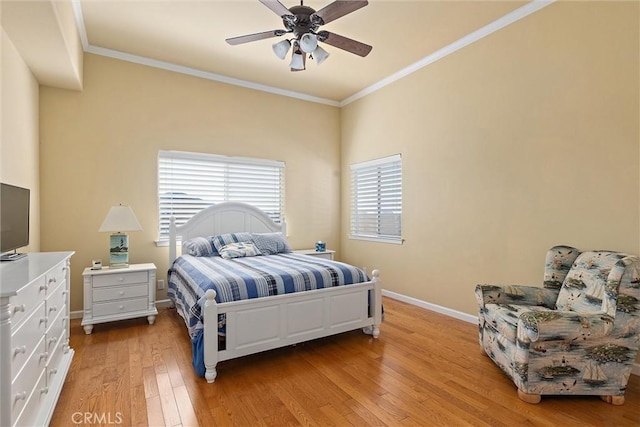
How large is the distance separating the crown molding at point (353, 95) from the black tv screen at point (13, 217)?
1.85 meters

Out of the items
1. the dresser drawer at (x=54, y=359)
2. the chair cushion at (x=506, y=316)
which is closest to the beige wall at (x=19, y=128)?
the dresser drawer at (x=54, y=359)

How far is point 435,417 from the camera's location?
2.01 metres

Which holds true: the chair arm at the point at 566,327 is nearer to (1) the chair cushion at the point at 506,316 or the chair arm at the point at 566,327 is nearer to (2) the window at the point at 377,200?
(1) the chair cushion at the point at 506,316

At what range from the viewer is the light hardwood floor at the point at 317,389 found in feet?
6.56

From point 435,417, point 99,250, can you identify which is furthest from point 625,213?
point 99,250

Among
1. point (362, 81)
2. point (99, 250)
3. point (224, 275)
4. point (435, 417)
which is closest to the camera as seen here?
point (435, 417)

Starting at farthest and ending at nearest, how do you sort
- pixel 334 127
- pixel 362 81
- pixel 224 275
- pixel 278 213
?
pixel 334 127
pixel 278 213
pixel 362 81
pixel 224 275

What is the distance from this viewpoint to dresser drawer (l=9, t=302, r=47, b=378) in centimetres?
144

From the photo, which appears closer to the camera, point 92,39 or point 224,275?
point 224,275

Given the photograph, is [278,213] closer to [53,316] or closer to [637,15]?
[53,316]

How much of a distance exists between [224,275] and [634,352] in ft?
9.72

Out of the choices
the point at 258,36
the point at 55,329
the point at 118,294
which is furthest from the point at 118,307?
the point at 258,36

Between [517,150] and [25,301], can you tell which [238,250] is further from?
[517,150]

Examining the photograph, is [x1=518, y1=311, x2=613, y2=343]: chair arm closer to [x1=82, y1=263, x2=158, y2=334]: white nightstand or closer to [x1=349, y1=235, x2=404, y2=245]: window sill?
[x1=349, y1=235, x2=404, y2=245]: window sill
